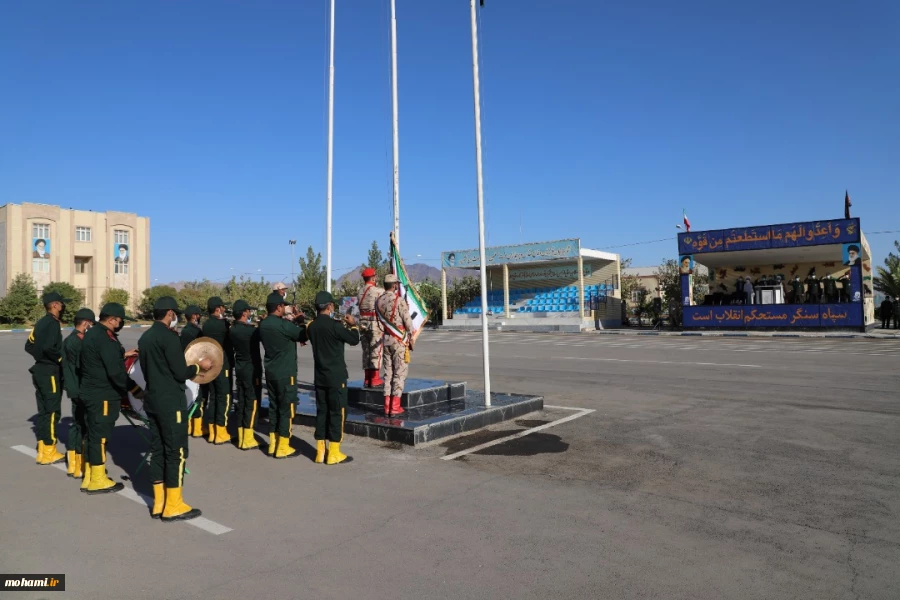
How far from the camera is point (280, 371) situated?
24.2 ft

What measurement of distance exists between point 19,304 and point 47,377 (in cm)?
6359

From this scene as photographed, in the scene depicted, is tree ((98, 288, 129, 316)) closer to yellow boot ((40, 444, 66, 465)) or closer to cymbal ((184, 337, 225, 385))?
yellow boot ((40, 444, 66, 465))

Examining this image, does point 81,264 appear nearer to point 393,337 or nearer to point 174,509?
point 393,337

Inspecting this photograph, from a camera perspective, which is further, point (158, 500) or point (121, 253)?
point (121, 253)

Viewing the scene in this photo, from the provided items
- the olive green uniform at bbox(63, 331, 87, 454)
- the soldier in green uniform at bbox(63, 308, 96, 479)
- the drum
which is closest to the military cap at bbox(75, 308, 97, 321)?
the soldier in green uniform at bbox(63, 308, 96, 479)

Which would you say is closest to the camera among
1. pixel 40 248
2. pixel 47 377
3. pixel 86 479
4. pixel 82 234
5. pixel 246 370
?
pixel 86 479

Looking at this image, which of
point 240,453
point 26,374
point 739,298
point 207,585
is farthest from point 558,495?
point 739,298

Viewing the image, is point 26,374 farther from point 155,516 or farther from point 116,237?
point 116,237

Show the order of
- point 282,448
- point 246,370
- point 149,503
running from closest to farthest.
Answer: point 149,503
point 282,448
point 246,370

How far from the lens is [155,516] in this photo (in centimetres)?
546

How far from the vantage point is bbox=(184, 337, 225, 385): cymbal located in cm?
683

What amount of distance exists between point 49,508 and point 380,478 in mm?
3133

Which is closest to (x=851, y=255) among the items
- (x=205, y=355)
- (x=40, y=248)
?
(x=205, y=355)

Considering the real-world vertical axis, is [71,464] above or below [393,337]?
below
